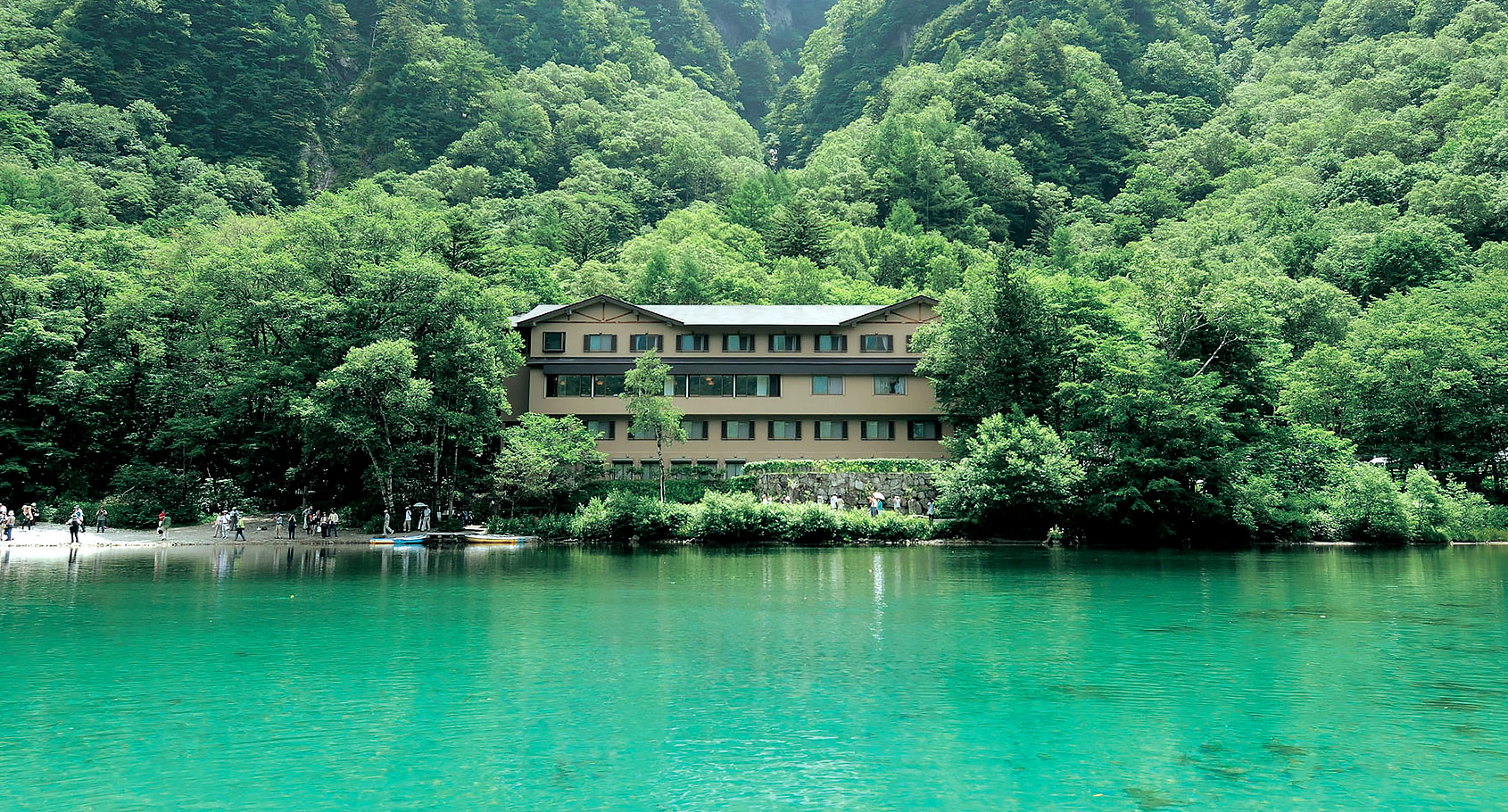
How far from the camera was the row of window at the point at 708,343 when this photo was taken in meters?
57.8

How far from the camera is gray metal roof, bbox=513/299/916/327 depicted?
5731 cm

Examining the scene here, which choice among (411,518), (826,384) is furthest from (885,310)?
(411,518)

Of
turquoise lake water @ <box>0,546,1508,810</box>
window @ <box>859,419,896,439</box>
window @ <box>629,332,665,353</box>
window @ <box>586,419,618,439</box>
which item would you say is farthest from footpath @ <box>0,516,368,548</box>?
window @ <box>859,419,896,439</box>

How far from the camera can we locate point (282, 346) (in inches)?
2093

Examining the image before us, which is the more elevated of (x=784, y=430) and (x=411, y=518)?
(x=784, y=430)

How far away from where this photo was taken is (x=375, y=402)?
47312 mm

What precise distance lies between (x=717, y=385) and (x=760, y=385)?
244 cm

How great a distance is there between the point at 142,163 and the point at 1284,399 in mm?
100474

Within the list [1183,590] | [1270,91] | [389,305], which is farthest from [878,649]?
[1270,91]

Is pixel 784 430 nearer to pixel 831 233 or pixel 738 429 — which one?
pixel 738 429

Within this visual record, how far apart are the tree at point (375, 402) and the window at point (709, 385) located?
49.8 feet

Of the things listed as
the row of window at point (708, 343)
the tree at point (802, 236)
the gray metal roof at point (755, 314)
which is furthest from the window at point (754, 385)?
the tree at point (802, 236)

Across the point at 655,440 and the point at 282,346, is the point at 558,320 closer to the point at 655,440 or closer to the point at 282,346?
the point at 655,440

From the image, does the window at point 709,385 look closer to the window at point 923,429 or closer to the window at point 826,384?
the window at point 826,384
